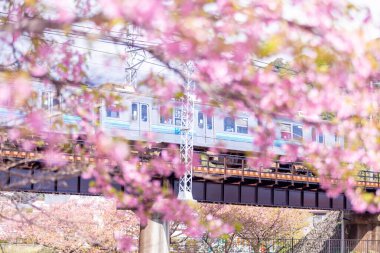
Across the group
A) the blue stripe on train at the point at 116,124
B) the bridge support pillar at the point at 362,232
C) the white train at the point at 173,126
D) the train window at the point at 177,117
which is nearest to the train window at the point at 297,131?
the white train at the point at 173,126

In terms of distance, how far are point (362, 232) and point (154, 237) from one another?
21193mm

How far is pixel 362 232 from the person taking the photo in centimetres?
4981

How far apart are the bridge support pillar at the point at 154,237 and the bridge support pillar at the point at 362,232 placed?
757 inches

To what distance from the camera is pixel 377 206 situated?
7.73 metres

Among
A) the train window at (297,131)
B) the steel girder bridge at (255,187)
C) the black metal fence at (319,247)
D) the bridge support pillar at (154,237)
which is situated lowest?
the black metal fence at (319,247)

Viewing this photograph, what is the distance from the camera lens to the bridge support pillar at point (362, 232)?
4844 cm

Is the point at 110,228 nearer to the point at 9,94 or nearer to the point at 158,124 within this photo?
the point at 158,124

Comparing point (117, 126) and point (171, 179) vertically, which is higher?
point (117, 126)

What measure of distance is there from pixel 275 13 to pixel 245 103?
88 cm

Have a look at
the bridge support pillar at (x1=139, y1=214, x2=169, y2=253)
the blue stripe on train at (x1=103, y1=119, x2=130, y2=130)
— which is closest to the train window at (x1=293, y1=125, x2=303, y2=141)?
the bridge support pillar at (x1=139, y1=214, x2=169, y2=253)

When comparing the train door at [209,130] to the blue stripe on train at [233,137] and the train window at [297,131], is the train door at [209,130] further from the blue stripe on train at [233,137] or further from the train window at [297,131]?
the train window at [297,131]

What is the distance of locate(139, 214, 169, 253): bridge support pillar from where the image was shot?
Result: 33188mm

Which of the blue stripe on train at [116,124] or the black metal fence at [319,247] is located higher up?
the blue stripe on train at [116,124]

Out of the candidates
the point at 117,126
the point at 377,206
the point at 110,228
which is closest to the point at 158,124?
the point at 117,126
